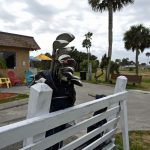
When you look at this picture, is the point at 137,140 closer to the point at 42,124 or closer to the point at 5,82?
the point at 42,124

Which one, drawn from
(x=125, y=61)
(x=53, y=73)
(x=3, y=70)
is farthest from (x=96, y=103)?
(x=125, y=61)

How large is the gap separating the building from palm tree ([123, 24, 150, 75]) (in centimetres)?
1677

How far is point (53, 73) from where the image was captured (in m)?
3.10

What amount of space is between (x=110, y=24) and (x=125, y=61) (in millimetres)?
105110

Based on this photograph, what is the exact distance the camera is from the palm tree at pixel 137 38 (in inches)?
1537

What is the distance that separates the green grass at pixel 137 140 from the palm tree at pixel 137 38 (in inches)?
1248

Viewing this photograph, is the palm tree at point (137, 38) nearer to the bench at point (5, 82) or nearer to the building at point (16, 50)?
the building at point (16, 50)

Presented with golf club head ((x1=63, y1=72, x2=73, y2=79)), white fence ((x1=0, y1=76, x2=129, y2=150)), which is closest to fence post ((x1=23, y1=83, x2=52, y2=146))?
white fence ((x1=0, y1=76, x2=129, y2=150))

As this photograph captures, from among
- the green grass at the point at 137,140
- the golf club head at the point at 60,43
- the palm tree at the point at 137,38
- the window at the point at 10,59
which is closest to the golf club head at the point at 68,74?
the golf club head at the point at 60,43

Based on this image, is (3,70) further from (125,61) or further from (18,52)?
(125,61)

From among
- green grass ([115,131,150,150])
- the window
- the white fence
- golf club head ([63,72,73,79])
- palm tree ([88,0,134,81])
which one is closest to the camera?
the white fence

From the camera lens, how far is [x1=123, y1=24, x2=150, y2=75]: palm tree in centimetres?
3903

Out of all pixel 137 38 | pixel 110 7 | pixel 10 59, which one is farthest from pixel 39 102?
pixel 137 38

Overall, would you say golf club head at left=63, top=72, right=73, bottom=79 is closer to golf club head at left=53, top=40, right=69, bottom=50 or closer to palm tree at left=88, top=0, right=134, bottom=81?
golf club head at left=53, top=40, right=69, bottom=50
